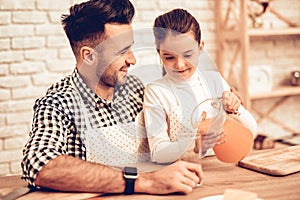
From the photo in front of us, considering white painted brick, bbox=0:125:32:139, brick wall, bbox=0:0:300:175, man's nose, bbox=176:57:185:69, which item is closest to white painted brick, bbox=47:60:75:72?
brick wall, bbox=0:0:300:175

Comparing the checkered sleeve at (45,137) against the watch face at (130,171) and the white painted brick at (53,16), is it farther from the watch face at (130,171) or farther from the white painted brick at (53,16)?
the white painted brick at (53,16)

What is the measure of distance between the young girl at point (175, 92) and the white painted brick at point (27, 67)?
129 cm

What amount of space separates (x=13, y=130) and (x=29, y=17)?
611 millimetres

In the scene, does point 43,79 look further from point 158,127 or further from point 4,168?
point 158,127

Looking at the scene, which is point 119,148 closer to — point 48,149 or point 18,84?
point 48,149

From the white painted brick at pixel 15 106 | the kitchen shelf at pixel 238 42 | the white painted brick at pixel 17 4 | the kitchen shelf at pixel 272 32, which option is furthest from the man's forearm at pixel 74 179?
the kitchen shelf at pixel 272 32

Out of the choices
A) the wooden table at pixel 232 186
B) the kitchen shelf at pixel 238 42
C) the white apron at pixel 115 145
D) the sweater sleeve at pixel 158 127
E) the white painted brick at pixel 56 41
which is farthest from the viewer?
the kitchen shelf at pixel 238 42

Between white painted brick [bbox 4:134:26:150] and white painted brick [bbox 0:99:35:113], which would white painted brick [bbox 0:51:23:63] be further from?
white painted brick [bbox 4:134:26:150]

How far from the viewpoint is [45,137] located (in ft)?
3.79

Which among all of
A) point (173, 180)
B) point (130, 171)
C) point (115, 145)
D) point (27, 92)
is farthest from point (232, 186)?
point (27, 92)

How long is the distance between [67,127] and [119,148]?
161mm

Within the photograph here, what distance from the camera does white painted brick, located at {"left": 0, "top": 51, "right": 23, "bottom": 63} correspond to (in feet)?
7.81

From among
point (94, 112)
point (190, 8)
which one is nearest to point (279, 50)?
point (190, 8)

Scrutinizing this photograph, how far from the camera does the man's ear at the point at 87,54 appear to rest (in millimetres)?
1318
